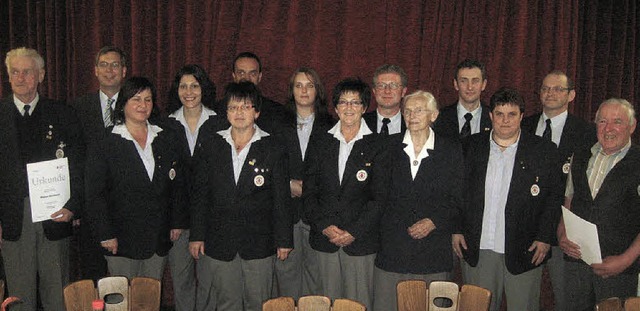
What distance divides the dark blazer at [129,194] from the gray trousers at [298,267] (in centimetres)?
88

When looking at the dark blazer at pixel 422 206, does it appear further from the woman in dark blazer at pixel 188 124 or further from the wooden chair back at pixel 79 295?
the wooden chair back at pixel 79 295

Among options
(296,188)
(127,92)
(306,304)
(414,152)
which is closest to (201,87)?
(127,92)

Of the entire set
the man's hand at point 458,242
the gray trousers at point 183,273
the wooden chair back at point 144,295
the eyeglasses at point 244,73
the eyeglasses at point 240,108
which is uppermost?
the eyeglasses at point 244,73

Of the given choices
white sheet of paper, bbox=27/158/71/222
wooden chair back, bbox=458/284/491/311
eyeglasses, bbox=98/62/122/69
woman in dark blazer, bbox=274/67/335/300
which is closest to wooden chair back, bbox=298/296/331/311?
wooden chair back, bbox=458/284/491/311

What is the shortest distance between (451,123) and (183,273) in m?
2.21

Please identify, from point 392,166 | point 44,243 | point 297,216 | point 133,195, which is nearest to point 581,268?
point 392,166

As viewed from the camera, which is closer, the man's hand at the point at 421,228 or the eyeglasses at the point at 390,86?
the man's hand at the point at 421,228

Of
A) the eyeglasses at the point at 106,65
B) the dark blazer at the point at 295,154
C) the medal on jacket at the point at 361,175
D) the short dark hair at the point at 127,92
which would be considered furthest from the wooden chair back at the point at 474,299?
the eyeglasses at the point at 106,65

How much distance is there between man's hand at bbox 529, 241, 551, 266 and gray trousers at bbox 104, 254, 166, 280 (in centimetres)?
238

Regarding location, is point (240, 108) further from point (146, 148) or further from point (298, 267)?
point (298, 267)

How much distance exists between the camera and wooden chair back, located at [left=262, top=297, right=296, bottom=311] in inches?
108

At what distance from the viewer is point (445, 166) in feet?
12.4

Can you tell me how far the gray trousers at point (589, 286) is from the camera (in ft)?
12.5

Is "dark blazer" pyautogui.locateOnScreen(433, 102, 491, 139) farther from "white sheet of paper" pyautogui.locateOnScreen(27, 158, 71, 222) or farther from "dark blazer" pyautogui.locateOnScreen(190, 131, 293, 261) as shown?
"white sheet of paper" pyautogui.locateOnScreen(27, 158, 71, 222)
